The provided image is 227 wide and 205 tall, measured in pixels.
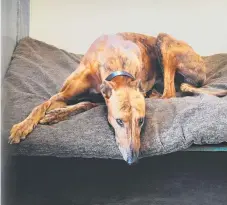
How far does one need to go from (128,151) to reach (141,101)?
14 centimetres

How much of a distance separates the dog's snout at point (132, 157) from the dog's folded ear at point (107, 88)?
Answer: 0.53 ft

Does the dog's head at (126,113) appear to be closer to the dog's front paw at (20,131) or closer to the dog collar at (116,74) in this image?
the dog collar at (116,74)

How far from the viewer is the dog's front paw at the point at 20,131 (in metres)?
1.11

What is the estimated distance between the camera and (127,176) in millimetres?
1157

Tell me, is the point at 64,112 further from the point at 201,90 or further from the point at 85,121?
the point at 201,90

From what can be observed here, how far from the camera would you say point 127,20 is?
124cm

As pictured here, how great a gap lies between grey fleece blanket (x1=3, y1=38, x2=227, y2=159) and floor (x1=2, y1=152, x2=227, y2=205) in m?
0.03

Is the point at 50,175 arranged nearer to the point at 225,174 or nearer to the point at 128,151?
the point at 128,151

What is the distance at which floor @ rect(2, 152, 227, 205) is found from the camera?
1139mm

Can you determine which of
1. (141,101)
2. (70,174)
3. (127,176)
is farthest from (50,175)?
(141,101)

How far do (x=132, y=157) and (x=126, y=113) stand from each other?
0.11 metres

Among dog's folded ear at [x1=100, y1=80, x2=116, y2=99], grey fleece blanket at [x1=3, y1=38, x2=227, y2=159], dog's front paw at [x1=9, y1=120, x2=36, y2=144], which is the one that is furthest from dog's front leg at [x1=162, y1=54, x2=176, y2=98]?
dog's front paw at [x1=9, y1=120, x2=36, y2=144]

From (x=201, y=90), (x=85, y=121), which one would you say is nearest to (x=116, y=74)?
(x=85, y=121)

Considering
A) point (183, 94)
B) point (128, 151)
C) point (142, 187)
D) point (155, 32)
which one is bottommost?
point (142, 187)
